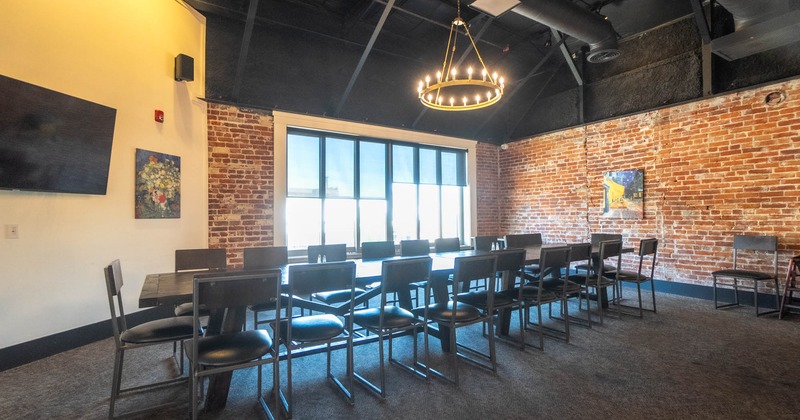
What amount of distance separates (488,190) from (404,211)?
2.26 meters

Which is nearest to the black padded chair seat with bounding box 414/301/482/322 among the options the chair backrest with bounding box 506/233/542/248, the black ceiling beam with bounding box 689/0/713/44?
the chair backrest with bounding box 506/233/542/248

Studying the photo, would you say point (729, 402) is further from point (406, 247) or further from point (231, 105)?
point (231, 105)

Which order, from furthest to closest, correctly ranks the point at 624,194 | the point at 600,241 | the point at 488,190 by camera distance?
the point at 488,190 < the point at 624,194 < the point at 600,241

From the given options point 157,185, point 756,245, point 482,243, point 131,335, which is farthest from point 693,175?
point 157,185

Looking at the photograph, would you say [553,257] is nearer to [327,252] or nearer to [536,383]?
[536,383]

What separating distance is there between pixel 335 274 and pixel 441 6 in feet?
15.1

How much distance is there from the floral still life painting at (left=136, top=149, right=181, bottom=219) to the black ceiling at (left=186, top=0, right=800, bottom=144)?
1.16m

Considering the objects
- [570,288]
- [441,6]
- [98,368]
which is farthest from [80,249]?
[441,6]

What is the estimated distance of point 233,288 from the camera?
2.04m

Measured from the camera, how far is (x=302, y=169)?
5.74 meters

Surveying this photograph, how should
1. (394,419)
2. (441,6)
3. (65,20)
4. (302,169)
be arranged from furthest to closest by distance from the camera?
(302,169)
(441,6)
(65,20)
(394,419)

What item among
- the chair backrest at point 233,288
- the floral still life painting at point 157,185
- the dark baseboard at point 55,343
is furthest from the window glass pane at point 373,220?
the chair backrest at point 233,288

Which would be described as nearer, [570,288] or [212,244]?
[570,288]

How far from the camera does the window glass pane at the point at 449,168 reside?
7.44 m
